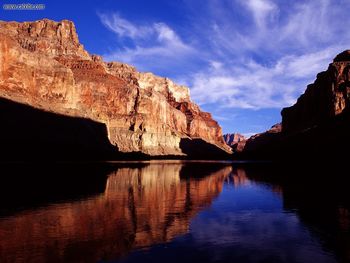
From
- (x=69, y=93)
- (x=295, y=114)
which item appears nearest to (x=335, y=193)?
(x=69, y=93)

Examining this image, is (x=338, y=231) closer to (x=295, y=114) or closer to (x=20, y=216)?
(x=20, y=216)

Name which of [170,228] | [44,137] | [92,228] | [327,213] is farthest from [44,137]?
[327,213]

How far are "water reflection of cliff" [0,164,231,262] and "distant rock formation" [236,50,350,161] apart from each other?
67873 millimetres

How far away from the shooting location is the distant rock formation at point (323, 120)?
86700mm

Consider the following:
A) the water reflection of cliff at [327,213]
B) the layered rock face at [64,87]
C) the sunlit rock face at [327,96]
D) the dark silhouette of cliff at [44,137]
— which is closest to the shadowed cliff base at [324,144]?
the sunlit rock face at [327,96]

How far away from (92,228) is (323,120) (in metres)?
115

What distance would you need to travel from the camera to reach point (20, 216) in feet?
64.2

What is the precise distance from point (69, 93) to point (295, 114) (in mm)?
101802

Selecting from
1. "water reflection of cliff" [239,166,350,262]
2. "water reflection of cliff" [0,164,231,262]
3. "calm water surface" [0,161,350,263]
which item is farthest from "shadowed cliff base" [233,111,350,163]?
"water reflection of cliff" [0,164,231,262]

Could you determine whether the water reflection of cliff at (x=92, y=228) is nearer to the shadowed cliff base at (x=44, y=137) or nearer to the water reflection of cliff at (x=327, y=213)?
the water reflection of cliff at (x=327, y=213)

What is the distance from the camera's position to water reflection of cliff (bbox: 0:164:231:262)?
13031mm

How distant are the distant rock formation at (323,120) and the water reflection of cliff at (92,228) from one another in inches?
2672

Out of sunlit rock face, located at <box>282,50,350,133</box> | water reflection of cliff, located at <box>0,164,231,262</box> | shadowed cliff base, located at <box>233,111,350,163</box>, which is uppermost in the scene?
sunlit rock face, located at <box>282,50,350,133</box>

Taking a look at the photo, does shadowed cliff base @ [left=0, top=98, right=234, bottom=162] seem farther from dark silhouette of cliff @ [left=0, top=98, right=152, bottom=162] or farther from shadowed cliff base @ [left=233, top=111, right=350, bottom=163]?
shadowed cliff base @ [left=233, top=111, right=350, bottom=163]
